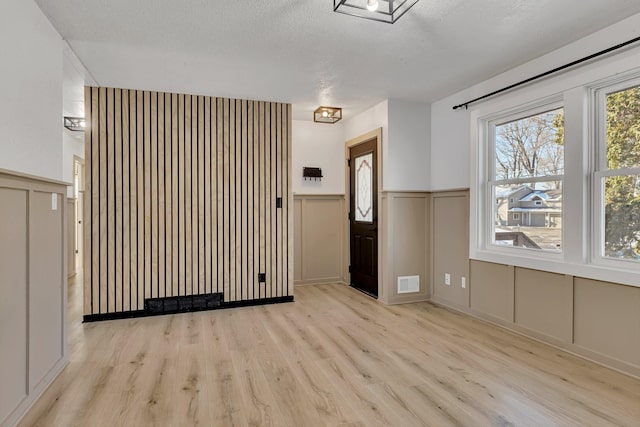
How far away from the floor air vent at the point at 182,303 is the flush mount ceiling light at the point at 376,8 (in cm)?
329

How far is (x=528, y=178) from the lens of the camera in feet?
A: 11.2

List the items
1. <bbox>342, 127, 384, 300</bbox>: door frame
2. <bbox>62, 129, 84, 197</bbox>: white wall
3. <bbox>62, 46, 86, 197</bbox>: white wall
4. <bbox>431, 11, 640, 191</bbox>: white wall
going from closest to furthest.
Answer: <bbox>431, 11, 640, 191</bbox>: white wall, <bbox>62, 46, 86, 197</bbox>: white wall, <bbox>342, 127, 384, 300</bbox>: door frame, <bbox>62, 129, 84, 197</bbox>: white wall

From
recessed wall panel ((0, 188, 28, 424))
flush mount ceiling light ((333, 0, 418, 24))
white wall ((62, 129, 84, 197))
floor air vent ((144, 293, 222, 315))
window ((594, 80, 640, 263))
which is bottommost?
floor air vent ((144, 293, 222, 315))

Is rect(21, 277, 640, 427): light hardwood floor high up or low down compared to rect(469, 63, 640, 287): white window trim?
down

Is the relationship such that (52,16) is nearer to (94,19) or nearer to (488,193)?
(94,19)

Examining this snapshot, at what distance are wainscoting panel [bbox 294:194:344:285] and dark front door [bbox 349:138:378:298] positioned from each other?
293 mm

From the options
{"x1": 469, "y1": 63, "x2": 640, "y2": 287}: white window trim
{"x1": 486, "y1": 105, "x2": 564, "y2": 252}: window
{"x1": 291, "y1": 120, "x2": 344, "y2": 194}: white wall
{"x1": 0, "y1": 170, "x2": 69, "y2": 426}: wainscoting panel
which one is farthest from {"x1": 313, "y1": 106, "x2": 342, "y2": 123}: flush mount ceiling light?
{"x1": 0, "y1": 170, "x2": 69, "y2": 426}: wainscoting panel

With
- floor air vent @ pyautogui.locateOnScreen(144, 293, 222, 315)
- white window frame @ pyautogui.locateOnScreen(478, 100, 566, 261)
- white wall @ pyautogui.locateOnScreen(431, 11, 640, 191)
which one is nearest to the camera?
white wall @ pyautogui.locateOnScreen(431, 11, 640, 191)

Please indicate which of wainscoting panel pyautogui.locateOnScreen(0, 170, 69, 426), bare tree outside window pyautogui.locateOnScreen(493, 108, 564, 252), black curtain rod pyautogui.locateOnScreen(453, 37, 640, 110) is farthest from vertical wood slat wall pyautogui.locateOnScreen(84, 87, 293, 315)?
bare tree outside window pyautogui.locateOnScreen(493, 108, 564, 252)

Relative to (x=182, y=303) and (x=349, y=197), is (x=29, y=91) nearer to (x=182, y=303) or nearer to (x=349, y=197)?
(x=182, y=303)

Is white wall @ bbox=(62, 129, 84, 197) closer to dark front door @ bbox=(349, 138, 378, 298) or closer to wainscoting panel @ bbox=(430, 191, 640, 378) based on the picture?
dark front door @ bbox=(349, 138, 378, 298)

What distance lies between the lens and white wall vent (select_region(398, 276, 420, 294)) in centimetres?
453

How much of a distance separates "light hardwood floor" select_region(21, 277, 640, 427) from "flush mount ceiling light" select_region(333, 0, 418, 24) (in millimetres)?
2433

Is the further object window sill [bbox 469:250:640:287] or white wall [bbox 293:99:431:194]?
white wall [bbox 293:99:431:194]
